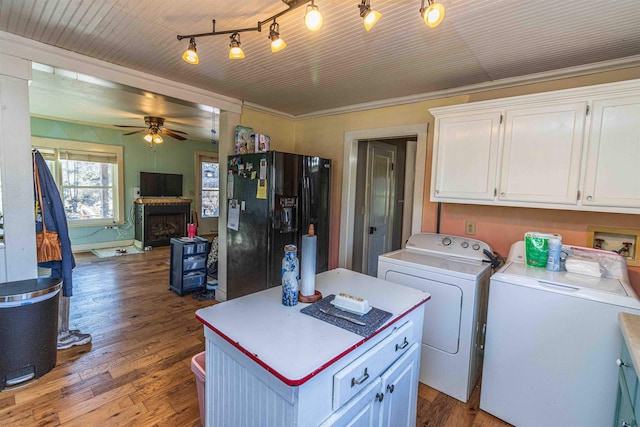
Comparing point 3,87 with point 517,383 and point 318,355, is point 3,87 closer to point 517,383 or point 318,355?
point 318,355

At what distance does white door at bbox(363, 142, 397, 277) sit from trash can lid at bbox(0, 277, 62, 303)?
2951 mm

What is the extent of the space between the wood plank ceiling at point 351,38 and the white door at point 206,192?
4.86 metres

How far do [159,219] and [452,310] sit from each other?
6.12m

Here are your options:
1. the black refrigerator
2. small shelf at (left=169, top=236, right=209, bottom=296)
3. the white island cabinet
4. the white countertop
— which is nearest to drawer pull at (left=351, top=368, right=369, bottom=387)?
the white island cabinet

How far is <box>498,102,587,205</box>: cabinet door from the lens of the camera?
73.2 inches

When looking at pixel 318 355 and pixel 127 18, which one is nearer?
pixel 318 355

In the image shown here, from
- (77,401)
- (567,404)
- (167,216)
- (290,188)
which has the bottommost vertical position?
(77,401)

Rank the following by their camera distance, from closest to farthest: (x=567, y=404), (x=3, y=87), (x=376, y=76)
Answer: (x=567, y=404) < (x=3, y=87) < (x=376, y=76)

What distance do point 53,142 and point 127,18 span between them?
492 centimetres

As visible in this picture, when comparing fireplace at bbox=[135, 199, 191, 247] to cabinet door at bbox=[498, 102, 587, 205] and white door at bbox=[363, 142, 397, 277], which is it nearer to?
white door at bbox=[363, 142, 397, 277]

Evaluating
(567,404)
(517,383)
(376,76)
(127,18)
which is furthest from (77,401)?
(376,76)

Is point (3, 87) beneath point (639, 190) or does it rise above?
above

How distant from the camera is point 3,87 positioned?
1957 millimetres

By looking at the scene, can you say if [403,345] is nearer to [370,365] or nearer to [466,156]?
[370,365]
